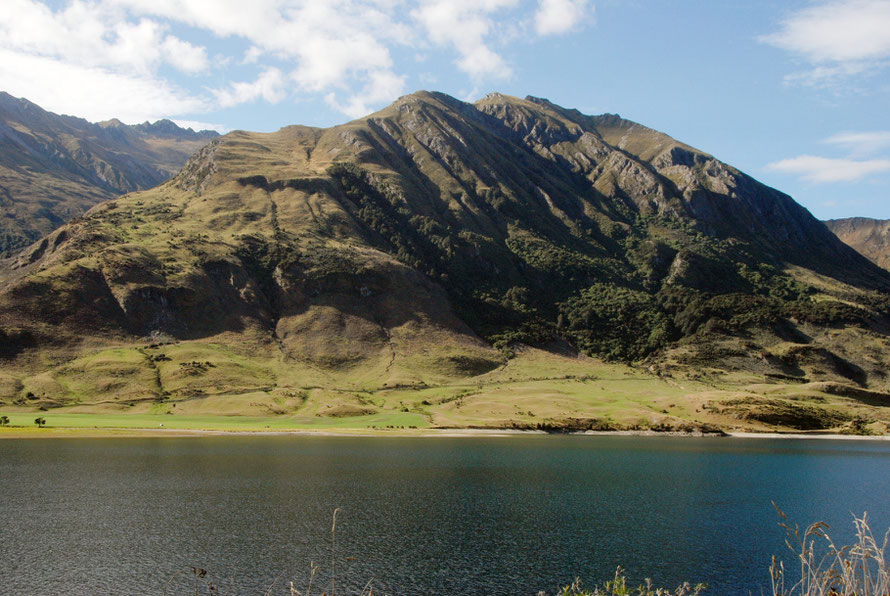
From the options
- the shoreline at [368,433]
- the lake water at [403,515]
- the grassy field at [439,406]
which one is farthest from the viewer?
the grassy field at [439,406]

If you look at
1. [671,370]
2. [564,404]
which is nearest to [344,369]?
[564,404]

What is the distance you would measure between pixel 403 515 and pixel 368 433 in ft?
250

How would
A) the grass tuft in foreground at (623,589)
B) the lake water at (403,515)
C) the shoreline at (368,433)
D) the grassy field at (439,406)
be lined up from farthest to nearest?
1. the grassy field at (439,406)
2. the shoreline at (368,433)
3. the lake water at (403,515)
4. the grass tuft in foreground at (623,589)

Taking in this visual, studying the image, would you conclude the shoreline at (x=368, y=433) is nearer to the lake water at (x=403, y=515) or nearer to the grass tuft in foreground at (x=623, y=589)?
the lake water at (x=403, y=515)

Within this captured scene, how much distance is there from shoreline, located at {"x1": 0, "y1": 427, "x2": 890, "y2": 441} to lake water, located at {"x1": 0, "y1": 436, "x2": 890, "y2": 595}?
12304mm

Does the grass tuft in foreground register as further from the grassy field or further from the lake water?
the grassy field

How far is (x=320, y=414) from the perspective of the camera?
152250 millimetres

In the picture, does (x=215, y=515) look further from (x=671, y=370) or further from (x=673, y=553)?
(x=671, y=370)

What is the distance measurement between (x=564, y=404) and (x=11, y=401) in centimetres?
13198

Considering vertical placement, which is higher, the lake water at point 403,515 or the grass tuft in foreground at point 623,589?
the grass tuft in foreground at point 623,589

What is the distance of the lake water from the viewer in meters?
42.9

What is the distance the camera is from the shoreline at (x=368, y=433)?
4685 inches

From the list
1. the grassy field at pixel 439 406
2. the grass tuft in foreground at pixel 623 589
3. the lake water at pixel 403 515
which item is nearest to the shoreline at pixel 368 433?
the grassy field at pixel 439 406

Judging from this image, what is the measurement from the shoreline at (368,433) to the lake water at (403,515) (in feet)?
40.4
